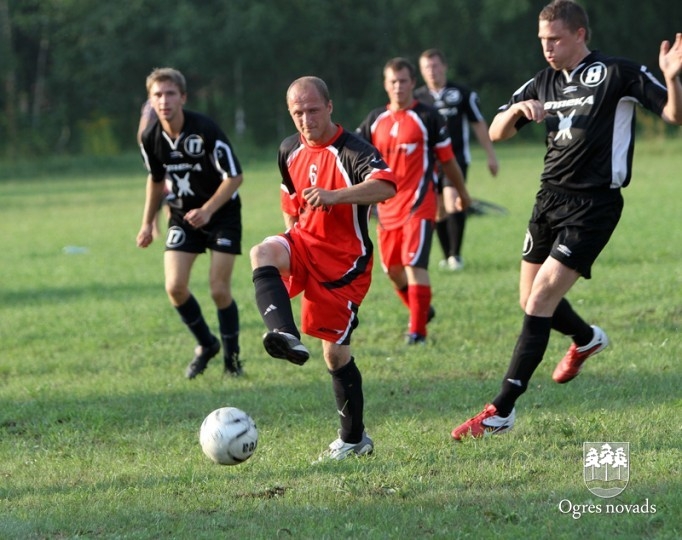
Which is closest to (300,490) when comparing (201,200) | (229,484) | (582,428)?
(229,484)

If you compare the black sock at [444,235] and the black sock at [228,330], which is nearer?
the black sock at [228,330]

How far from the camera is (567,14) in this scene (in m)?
5.60

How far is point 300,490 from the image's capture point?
5.04 meters

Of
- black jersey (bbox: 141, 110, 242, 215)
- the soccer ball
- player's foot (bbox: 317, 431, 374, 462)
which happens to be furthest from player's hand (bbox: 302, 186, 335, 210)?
black jersey (bbox: 141, 110, 242, 215)

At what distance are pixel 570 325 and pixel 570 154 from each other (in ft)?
4.08

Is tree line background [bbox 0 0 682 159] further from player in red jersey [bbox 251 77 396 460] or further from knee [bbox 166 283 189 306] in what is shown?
player in red jersey [bbox 251 77 396 460]

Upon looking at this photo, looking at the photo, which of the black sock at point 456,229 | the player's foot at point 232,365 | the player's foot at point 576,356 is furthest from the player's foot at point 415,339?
the black sock at point 456,229

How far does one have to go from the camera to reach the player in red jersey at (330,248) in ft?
18.1

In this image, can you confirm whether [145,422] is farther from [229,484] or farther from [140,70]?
[140,70]

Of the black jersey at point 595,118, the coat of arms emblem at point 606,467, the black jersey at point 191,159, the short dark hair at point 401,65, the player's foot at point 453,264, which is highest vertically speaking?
the short dark hair at point 401,65

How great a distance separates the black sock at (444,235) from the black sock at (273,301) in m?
7.14

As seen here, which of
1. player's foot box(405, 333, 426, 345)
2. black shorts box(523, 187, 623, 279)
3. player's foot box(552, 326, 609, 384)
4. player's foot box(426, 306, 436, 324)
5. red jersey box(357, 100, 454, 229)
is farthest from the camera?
player's foot box(426, 306, 436, 324)

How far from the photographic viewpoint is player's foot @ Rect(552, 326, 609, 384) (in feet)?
21.8

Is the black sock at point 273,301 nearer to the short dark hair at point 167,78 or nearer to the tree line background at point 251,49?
the short dark hair at point 167,78
